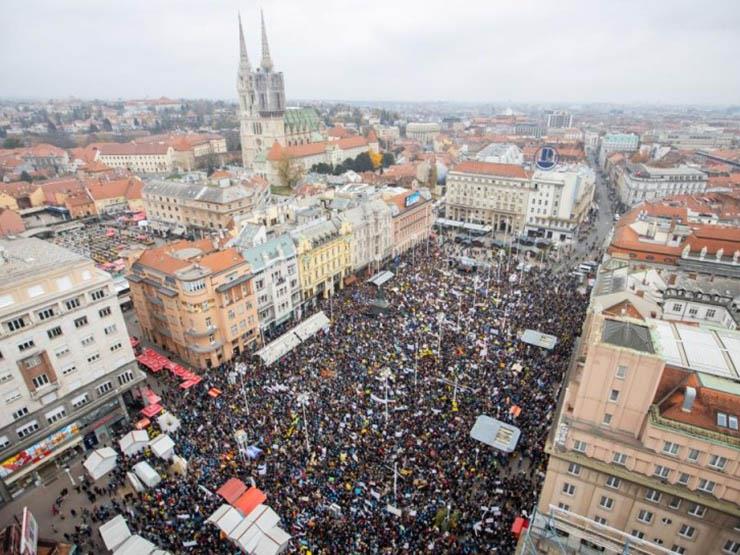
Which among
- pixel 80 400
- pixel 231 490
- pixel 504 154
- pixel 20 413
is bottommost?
pixel 231 490

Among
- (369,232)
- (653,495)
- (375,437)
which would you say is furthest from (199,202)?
(653,495)

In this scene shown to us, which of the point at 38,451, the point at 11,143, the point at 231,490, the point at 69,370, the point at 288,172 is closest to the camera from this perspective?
the point at 231,490

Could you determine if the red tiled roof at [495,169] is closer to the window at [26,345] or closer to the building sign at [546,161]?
the building sign at [546,161]

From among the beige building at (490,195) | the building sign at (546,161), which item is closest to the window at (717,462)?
the beige building at (490,195)

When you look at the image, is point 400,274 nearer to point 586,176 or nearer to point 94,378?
point 94,378

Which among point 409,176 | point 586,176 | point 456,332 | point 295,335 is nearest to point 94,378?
point 295,335

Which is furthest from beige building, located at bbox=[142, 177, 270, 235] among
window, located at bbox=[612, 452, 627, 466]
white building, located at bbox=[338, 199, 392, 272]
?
window, located at bbox=[612, 452, 627, 466]

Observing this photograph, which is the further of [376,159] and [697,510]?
[376,159]

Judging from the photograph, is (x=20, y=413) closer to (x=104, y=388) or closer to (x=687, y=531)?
(x=104, y=388)
